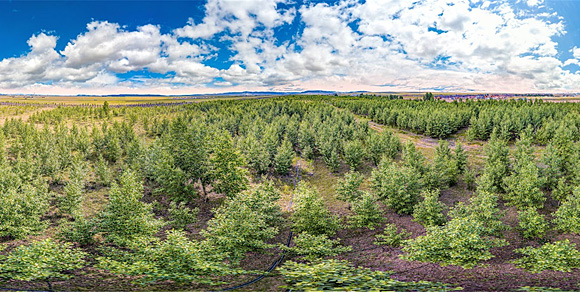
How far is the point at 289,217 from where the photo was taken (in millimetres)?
51812

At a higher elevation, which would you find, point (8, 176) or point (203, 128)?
point (203, 128)

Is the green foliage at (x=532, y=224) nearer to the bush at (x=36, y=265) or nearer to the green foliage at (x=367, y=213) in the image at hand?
the green foliage at (x=367, y=213)

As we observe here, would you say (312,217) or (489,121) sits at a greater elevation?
(489,121)

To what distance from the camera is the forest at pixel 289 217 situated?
17.2 m

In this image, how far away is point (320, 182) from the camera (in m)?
73.8

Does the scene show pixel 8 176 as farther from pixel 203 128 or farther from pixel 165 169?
pixel 203 128

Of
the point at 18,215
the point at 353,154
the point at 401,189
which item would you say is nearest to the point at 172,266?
the point at 18,215

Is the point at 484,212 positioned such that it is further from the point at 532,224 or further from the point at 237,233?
the point at 237,233

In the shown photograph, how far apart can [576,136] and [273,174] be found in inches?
3439

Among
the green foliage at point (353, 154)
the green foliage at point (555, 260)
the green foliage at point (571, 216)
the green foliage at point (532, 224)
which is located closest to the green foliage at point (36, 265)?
the green foliage at point (555, 260)

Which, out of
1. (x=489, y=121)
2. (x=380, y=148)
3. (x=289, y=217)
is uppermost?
(x=489, y=121)

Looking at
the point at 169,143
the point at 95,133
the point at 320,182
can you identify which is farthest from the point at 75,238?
the point at 95,133

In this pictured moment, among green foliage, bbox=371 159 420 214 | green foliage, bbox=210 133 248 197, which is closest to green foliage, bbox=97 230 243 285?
green foliage, bbox=210 133 248 197

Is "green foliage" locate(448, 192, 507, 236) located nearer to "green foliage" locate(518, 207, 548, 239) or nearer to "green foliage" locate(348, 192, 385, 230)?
"green foliage" locate(518, 207, 548, 239)
